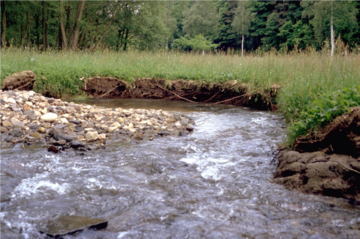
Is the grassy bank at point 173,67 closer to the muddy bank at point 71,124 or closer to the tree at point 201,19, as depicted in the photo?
the muddy bank at point 71,124

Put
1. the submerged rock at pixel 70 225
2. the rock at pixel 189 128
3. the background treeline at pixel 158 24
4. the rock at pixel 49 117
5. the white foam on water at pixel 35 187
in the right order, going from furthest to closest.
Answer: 1. the background treeline at pixel 158 24
2. the rock at pixel 189 128
3. the rock at pixel 49 117
4. the white foam on water at pixel 35 187
5. the submerged rock at pixel 70 225

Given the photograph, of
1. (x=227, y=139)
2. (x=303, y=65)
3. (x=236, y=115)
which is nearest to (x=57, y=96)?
(x=236, y=115)

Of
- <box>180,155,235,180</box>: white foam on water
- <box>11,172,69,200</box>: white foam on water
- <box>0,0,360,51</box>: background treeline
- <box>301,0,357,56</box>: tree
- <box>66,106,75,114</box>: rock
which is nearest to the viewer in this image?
<box>11,172,69,200</box>: white foam on water

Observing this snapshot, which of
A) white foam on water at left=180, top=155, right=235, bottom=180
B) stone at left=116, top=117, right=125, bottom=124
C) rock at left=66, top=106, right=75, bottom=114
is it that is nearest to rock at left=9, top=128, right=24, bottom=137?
rock at left=66, top=106, right=75, bottom=114

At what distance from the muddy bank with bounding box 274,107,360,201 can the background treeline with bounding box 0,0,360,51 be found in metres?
5.01

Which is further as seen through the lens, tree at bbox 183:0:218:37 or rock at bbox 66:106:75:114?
tree at bbox 183:0:218:37

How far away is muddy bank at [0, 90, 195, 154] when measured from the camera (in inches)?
188

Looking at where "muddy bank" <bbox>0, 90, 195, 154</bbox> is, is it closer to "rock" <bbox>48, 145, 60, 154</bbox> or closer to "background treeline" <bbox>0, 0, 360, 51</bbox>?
"rock" <bbox>48, 145, 60, 154</bbox>

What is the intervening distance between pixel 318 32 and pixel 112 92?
21803mm

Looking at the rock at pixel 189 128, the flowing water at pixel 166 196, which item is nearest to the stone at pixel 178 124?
the rock at pixel 189 128

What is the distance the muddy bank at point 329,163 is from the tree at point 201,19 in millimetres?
45408

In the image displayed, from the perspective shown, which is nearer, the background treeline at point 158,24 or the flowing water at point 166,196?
the flowing water at point 166,196

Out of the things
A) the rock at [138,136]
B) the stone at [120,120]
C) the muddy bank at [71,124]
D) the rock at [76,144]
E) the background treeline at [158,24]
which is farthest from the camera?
the background treeline at [158,24]

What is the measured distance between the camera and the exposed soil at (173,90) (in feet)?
30.5
